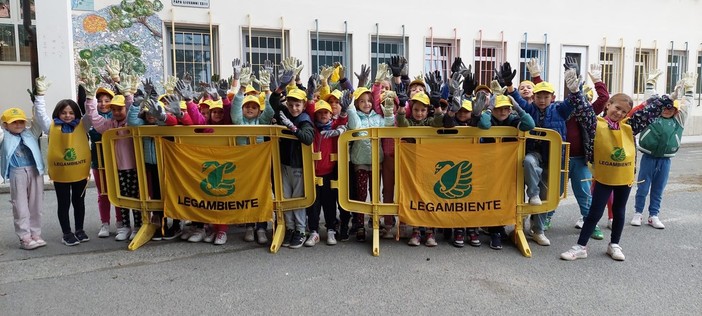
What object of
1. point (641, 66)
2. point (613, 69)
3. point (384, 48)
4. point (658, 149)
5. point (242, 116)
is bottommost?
point (658, 149)

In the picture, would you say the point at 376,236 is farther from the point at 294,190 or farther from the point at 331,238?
the point at 294,190

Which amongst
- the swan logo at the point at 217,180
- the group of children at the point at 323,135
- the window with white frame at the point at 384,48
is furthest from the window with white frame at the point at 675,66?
the swan logo at the point at 217,180

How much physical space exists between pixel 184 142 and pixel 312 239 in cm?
167

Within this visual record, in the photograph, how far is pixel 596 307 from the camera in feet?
12.6

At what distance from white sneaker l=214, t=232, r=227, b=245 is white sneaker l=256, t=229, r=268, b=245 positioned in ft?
1.14

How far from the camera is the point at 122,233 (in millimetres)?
5699

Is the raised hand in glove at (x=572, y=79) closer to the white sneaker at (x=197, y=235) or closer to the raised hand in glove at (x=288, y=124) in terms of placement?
the raised hand in glove at (x=288, y=124)

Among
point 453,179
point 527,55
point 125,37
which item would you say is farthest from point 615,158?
point 527,55

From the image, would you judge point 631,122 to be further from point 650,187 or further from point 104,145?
point 104,145

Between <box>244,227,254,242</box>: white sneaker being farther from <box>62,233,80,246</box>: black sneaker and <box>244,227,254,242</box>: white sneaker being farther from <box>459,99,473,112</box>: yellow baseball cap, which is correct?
<box>459,99,473,112</box>: yellow baseball cap

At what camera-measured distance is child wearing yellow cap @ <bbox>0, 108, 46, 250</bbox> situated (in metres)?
5.32

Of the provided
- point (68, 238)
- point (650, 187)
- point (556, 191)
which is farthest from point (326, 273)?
point (650, 187)

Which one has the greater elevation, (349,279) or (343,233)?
(343,233)

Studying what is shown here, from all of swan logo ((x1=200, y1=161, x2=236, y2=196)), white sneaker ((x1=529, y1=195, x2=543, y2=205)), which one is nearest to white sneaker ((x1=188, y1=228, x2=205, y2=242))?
swan logo ((x1=200, y1=161, x2=236, y2=196))
